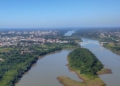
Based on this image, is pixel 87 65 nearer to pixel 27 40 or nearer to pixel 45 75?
pixel 45 75

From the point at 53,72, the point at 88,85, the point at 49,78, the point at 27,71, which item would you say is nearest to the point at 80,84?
the point at 88,85

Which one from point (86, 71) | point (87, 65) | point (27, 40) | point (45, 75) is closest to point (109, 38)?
point (27, 40)

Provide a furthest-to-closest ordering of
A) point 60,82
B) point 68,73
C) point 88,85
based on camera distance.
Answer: point 68,73 < point 60,82 < point 88,85

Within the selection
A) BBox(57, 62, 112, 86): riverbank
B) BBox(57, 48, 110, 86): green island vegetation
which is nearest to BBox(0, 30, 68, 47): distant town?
BBox(57, 48, 110, 86): green island vegetation

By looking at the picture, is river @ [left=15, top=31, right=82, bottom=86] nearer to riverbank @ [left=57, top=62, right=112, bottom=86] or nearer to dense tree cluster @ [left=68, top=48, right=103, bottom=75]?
riverbank @ [left=57, top=62, right=112, bottom=86]

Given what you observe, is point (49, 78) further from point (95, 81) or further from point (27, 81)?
point (95, 81)

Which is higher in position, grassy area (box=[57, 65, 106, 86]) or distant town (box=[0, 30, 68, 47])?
grassy area (box=[57, 65, 106, 86])

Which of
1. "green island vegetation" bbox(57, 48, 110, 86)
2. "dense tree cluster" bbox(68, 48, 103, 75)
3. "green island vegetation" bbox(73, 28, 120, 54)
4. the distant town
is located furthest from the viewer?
the distant town

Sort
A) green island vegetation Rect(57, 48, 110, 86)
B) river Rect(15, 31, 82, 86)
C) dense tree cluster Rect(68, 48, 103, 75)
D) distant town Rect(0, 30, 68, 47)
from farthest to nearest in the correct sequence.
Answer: distant town Rect(0, 30, 68, 47), dense tree cluster Rect(68, 48, 103, 75), river Rect(15, 31, 82, 86), green island vegetation Rect(57, 48, 110, 86)

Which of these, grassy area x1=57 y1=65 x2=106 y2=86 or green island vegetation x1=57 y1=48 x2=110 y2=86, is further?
green island vegetation x1=57 y1=48 x2=110 y2=86

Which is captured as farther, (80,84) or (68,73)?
(68,73)

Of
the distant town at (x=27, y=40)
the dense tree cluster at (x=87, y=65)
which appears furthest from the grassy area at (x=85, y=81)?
the distant town at (x=27, y=40)
